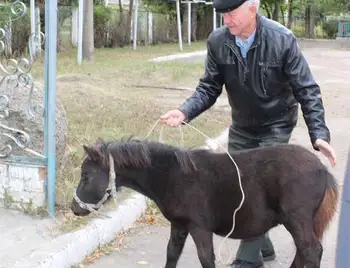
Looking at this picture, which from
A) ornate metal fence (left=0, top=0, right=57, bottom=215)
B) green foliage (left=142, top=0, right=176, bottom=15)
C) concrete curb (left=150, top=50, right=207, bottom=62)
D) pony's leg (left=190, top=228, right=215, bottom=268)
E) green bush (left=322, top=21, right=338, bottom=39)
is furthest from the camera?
green bush (left=322, top=21, right=338, bottom=39)

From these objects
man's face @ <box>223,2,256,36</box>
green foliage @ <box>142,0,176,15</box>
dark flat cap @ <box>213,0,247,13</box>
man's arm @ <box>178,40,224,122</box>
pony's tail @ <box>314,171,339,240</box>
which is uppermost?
green foliage @ <box>142,0,176,15</box>

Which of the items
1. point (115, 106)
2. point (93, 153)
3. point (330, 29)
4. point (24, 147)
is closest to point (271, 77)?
point (93, 153)

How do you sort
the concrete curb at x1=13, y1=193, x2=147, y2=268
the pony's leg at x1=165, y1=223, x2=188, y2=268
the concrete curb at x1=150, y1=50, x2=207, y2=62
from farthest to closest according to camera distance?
1. the concrete curb at x1=150, y1=50, x2=207, y2=62
2. the concrete curb at x1=13, y1=193, x2=147, y2=268
3. the pony's leg at x1=165, y1=223, x2=188, y2=268

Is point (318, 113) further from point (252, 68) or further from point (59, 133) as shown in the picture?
point (59, 133)

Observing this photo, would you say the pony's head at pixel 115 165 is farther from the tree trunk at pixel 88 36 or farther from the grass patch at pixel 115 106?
the tree trunk at pixel 88 36

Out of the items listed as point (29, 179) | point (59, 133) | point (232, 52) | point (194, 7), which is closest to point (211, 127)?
point (59, 133)

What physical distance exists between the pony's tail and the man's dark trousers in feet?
1.98

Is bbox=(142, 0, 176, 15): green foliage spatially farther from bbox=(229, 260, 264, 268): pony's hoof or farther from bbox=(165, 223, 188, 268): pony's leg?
A: bbox=(165, 223, 188, 268): pony's leg

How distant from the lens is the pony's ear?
414 cm

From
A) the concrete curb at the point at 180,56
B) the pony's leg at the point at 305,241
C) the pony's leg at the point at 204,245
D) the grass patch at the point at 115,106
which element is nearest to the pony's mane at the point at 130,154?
the pony's leg at the point at 204,245

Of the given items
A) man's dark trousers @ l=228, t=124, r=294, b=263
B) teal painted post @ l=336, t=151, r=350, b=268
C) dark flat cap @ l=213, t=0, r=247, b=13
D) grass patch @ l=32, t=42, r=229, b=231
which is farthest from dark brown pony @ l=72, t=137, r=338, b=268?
teal painted post @ l=336, t=151, r=350, b=268

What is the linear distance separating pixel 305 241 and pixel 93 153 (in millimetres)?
1509

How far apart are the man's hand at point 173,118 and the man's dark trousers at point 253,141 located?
0.66m

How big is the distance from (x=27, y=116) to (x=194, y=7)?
3112 cm
